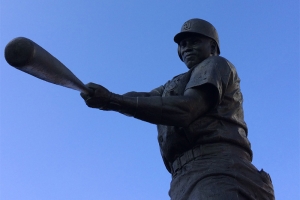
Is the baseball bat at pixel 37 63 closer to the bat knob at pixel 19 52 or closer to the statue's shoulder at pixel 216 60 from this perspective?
the bat knob at pixel 19 52

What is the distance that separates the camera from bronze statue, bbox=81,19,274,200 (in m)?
5.66

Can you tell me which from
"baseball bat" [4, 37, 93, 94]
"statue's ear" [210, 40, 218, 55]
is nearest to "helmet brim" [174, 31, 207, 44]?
"statue's ear" [210, 40, 218, 55]

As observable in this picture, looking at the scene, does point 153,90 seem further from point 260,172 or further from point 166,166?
point 260,172

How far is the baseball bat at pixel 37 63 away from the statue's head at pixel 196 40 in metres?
2.01

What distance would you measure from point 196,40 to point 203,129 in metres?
1.45

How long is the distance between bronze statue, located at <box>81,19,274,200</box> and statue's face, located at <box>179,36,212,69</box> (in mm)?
337

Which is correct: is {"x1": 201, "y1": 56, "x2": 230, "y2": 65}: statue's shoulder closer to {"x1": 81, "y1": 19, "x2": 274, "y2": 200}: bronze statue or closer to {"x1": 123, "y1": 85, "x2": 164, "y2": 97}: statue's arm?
{"x1": 81, "y1": 19, "x2": 274, "y2": 200}: bronze statue

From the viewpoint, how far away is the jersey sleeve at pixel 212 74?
6.07 meters

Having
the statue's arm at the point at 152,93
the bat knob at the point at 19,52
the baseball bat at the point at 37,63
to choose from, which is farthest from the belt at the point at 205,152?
the bat knob at the point at 19,52

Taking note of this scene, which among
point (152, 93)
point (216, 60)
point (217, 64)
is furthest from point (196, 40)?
point (152, 93)

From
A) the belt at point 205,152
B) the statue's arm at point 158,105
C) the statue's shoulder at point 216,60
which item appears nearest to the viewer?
the statue's arm at point 158,105

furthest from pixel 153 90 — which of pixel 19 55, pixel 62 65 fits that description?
pixel 19 55

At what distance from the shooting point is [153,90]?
7.46 m

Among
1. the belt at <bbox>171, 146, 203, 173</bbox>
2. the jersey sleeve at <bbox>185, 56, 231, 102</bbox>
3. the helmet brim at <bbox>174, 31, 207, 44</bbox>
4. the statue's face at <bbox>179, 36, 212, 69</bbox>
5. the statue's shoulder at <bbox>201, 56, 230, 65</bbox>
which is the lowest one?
the belt at <bbox>171, 146, 203, 173</bbox>
